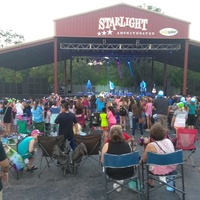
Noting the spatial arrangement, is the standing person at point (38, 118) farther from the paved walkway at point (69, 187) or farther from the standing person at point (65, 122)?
the paved walkway at point (69, 187)

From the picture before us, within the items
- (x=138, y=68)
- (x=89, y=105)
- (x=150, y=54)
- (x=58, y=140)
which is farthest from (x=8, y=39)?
(x=58, y=140)

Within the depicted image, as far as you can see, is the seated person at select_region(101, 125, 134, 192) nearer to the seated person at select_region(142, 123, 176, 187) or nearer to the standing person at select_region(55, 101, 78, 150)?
the seated person at select_region(142, 123, 176, 187)

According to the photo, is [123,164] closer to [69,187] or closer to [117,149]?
[117,149]

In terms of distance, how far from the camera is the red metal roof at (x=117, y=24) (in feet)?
52.6

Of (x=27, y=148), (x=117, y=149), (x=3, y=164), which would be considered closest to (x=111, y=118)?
(x=27, y=148)

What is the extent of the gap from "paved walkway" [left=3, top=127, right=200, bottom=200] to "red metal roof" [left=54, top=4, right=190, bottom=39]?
1220 centimetres

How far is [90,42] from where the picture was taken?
747 inches

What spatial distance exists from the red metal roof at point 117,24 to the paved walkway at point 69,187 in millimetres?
12197

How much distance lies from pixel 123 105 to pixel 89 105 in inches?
97.5

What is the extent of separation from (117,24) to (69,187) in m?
13.4

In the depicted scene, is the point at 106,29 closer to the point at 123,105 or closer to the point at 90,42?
the point at 90,42

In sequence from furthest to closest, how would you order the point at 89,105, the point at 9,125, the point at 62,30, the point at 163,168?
1. the point at 62,30
2. the point at 89,105
3. the point at 9,125
4. the point at 163,168

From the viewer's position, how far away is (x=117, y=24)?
53.0ft

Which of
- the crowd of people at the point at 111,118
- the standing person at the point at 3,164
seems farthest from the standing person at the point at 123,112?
the standing person at the point at 3,164
